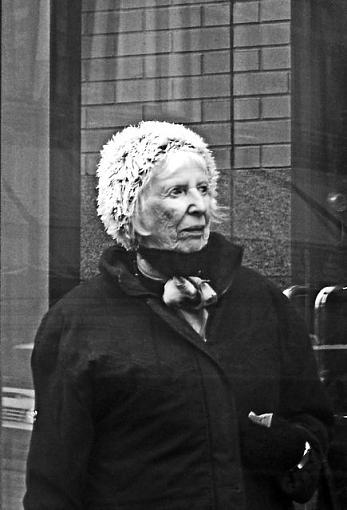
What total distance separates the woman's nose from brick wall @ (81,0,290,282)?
0.06m

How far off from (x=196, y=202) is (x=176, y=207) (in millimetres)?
53

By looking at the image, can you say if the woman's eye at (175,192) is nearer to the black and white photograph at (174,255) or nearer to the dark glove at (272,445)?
the black and white photograph at (174,255)

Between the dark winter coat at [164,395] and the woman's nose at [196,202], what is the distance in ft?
0.26

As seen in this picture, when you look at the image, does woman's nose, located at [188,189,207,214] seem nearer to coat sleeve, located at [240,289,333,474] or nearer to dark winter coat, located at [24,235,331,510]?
dark winter coat, located at [24,235,331,510]

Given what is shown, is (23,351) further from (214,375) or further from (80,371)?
(214,375)

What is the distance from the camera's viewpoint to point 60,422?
229 centimetres

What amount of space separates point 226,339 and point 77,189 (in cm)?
51

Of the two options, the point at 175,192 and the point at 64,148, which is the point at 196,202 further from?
the point at 64,148

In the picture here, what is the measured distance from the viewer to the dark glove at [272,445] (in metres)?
2.27

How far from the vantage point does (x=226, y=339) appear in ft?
7.51

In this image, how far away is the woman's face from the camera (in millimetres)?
2236

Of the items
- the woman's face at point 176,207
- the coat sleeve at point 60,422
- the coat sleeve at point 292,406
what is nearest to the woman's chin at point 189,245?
the woman's face at point 176,207

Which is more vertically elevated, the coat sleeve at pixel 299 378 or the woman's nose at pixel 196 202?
the woman's nose at pixel 196 202

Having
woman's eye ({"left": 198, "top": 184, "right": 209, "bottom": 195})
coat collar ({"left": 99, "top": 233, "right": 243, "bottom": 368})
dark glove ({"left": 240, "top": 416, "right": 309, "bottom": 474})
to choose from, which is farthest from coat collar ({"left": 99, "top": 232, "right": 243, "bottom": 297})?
dark glove ({"left": 240, "top": 416, "right": 309, "bottom": 474})
